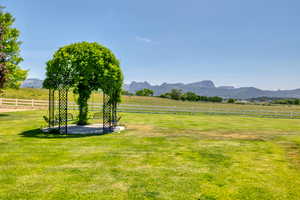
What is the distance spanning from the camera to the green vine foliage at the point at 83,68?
12.3 m

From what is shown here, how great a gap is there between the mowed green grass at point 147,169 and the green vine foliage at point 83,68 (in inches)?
144

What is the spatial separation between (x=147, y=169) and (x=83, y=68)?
7.93m

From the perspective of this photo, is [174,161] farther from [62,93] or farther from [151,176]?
[62,93]

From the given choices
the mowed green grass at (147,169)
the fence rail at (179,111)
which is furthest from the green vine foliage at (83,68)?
the fence rail at (179,111)

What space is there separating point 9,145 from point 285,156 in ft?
37.6

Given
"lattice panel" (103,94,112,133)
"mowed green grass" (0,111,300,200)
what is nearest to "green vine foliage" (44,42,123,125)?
"lattice panel" (103,94,112,133)

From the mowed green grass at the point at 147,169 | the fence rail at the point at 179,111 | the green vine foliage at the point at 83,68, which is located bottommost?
the mowed green grass at the point at 147,169

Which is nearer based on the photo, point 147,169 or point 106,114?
point 147,169

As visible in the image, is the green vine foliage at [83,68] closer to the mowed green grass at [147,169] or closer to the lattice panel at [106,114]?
the lattice panel at [106,114]

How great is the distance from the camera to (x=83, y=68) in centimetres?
1231

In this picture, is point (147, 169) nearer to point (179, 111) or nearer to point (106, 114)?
point (106, 114)

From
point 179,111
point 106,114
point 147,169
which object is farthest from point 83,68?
point 179,111

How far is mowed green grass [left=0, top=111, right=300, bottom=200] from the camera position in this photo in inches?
199

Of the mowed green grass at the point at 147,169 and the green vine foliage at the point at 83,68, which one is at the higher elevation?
the green vine foliage at the point at 83,68
